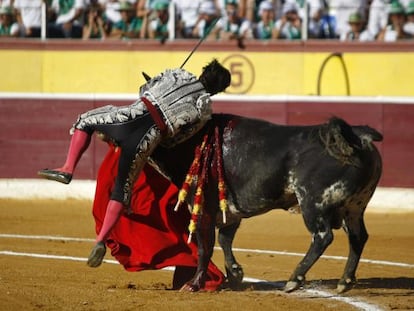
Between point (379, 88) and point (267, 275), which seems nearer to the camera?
point (267, 275)

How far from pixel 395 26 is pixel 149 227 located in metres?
6.03

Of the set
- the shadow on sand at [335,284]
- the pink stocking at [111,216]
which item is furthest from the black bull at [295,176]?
the pink stocking at [111,216]

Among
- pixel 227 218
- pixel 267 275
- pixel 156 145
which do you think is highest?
pixel 156 145

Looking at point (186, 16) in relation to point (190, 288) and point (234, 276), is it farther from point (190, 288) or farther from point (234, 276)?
point (190, 288)

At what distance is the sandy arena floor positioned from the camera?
5781mm

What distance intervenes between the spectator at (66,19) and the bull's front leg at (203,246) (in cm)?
703

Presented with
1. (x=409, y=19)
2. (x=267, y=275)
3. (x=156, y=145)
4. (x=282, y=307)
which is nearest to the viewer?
(x=282, y=307)

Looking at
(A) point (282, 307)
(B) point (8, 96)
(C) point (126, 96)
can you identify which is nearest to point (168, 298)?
(A) point (282, 307)

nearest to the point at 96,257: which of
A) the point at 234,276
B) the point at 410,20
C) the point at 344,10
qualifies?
the point at 234,276

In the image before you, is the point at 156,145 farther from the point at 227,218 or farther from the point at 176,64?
the point at 176,64

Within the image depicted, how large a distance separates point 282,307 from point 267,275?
1.46 m

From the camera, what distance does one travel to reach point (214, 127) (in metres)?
6.35

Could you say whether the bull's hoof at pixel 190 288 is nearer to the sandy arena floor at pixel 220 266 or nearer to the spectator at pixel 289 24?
the sandy arena floor at pixel 220 266

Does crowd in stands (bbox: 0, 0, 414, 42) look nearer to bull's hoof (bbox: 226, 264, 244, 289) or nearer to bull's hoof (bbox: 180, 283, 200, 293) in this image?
bull's hoof (bbox: 226, 264, 244, 289)
